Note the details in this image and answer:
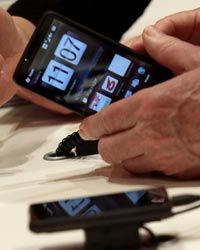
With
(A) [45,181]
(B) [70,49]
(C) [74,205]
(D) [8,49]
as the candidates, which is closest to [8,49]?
(D) [8,49]

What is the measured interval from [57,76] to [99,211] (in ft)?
0.94

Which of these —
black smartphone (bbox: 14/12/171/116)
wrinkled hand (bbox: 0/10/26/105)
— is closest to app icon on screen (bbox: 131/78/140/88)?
black smartphone (bbox: 14/12/171/116)

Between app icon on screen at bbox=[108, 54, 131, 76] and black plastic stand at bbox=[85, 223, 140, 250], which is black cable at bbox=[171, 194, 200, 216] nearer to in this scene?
black plastic stand at bbox=[85, 223, 140, 250]

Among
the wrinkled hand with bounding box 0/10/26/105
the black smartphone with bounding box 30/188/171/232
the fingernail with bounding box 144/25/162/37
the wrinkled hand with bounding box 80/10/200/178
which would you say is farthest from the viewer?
the wrinkled hand with bounding box 0/10/26/105

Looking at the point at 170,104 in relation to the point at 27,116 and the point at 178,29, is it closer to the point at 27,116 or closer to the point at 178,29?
the point at 178,29

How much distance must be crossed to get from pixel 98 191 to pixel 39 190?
0.07m

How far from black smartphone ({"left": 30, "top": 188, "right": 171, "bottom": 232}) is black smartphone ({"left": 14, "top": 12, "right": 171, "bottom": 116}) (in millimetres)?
239

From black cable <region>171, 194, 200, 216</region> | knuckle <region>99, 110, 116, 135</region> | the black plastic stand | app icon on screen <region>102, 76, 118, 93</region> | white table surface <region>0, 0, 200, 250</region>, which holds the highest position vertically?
app icon on screen <region>102, 76, 118, 93</region>

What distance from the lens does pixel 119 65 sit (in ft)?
2.26

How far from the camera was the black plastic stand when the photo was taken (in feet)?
1.37

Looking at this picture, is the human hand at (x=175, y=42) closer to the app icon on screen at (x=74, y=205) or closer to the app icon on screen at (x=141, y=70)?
→ the app icon on screen at (x=141, y=70)

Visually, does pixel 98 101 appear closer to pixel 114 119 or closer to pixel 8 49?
pixel 114 119

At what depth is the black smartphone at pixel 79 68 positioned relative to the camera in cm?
68

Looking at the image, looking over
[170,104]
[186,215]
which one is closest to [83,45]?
[170,104]
